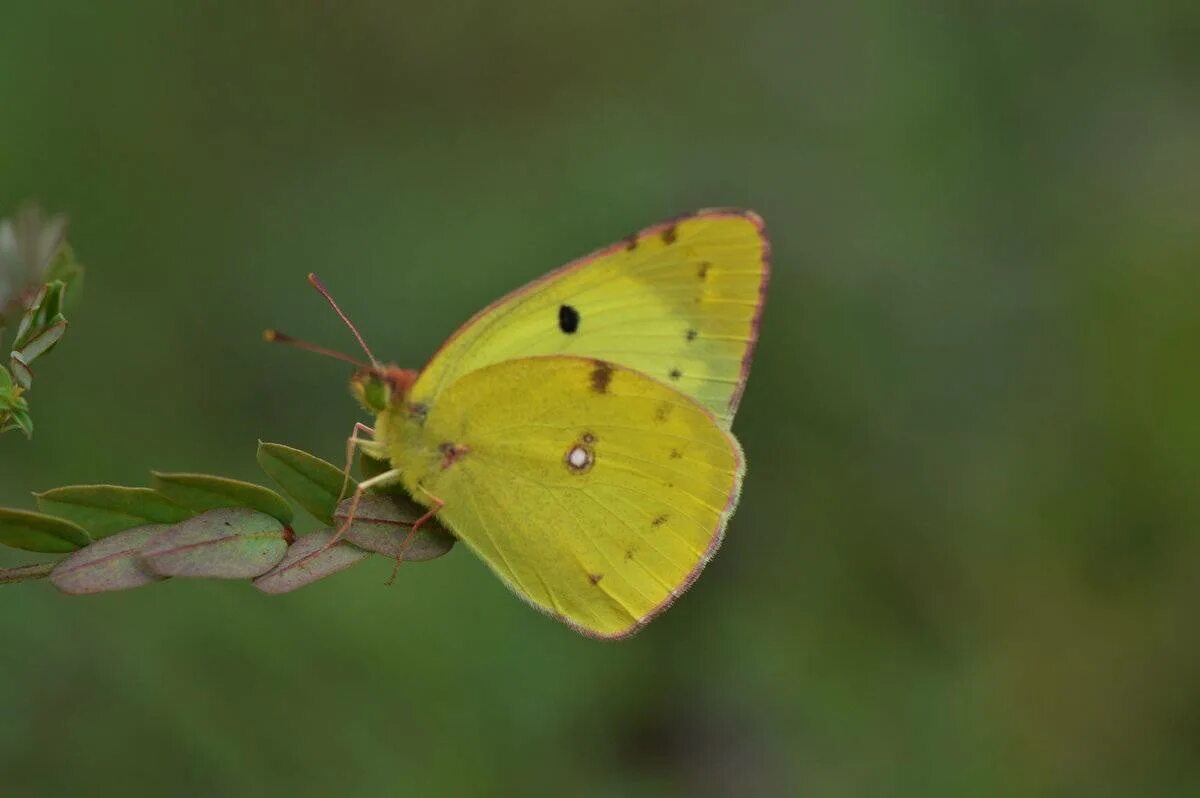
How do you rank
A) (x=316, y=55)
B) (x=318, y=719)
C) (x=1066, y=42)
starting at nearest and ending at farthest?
1. (x=318, y=719)
2. (x=1066, y=42)
3. (x=316, y=55)

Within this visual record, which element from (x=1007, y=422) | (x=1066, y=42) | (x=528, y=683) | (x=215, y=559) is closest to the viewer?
(x=215, y=559)

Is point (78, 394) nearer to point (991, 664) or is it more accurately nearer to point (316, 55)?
point (316, 55)

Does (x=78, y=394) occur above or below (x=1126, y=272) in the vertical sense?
below

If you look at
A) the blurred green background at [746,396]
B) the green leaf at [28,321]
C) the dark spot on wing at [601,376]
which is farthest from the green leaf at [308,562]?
the blurred green background at [746,396]

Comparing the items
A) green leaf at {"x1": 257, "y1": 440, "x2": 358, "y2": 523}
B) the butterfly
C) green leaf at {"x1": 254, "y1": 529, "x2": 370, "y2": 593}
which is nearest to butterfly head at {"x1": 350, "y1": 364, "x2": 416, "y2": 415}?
the butterfly

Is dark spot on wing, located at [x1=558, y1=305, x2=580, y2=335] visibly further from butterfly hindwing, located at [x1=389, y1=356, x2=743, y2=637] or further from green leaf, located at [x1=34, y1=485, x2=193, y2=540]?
green leaf, located at [x1=34, y1=485, x2=193, y2=540]

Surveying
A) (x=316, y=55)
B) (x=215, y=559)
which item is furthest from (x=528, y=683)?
(x=316, y=55)

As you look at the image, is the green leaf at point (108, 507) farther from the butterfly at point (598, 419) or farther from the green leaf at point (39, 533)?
the butterfly at point (598, 419)
